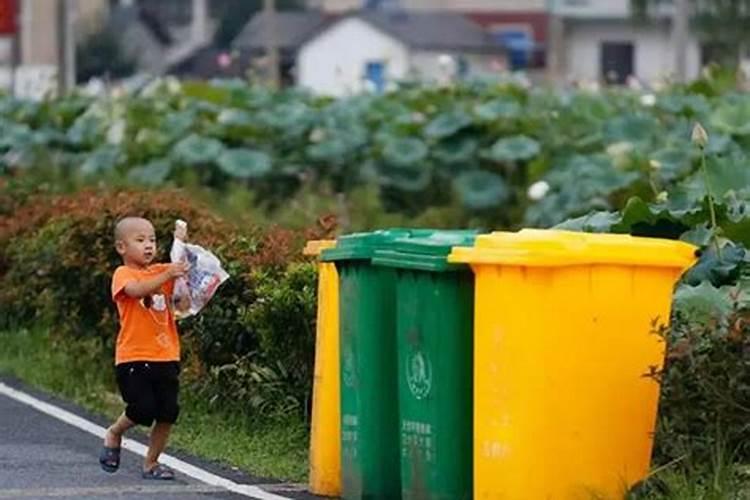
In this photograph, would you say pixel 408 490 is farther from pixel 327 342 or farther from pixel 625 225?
pixel 625 225

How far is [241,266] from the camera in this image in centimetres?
1449

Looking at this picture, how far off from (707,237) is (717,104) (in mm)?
18774

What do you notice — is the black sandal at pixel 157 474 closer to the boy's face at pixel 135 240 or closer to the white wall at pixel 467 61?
the boy's face at pixel 135 240

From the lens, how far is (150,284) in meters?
11.4

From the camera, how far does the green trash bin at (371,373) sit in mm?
11180

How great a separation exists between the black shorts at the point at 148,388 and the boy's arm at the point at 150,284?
344 mm

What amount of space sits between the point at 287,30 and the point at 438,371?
73.1 meters

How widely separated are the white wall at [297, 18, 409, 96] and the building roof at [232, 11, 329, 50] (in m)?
1.15

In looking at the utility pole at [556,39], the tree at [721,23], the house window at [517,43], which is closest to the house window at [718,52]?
the tree at [721,23]

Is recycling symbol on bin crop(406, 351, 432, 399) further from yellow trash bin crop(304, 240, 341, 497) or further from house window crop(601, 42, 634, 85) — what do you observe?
house window crop(601, 42, 634, 85)

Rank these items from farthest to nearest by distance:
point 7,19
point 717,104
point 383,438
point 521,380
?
point 7,19 < point 717,104 < point 383,438 < point 521,380

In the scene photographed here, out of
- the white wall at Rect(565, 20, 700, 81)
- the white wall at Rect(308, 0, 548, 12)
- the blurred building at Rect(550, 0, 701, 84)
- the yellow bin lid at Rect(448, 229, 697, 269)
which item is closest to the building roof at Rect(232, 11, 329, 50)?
the white wall at Rect(308, 0, 548, 12)

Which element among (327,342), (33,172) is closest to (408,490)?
(327,342)

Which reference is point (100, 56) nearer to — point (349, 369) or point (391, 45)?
point (391, 45)
